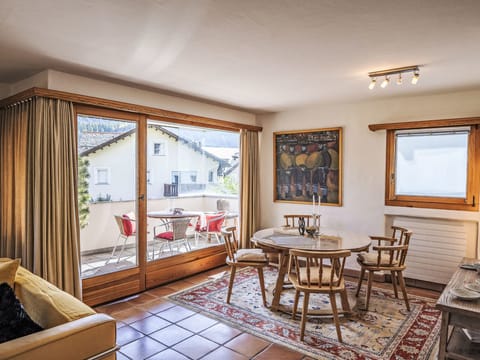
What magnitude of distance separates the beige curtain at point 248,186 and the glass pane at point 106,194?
1844 millimetres

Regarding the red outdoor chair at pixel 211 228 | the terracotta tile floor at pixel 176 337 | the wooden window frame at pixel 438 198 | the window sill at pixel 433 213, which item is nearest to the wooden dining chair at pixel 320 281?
the terracotta tile floor at pixel 176 337

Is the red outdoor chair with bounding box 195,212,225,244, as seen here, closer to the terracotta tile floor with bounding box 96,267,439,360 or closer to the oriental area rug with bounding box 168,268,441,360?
the oriental area rug with bounding box 168,268,441,360

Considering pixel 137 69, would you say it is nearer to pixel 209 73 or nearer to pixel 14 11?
pixel 209 73

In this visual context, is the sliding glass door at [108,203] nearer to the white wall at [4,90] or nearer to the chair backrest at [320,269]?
the white wall at [4,90]

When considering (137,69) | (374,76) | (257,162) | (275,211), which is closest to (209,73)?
(137,69)

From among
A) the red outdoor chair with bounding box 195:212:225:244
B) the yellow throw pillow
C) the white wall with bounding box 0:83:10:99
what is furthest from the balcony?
the white wall with bounding box 0:83:10:99

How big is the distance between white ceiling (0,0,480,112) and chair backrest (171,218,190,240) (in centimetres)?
180

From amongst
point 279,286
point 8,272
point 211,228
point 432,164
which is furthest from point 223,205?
point 8,272

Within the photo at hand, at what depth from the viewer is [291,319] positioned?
3.15 metres

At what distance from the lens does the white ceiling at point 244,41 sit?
192 centimetres

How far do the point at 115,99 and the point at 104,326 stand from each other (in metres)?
2.53

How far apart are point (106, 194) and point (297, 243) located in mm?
2145

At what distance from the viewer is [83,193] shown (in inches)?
135

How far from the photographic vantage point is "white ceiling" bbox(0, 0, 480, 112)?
6.29 feet
